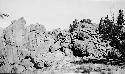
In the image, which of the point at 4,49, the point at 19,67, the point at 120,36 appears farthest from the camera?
the point at 120,36

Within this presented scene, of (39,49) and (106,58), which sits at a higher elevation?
(39,49)

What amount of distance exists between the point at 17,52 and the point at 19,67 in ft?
10.6

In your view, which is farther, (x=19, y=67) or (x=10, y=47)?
(x=10, y=47)

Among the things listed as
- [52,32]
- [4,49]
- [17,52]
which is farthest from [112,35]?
[4,49]

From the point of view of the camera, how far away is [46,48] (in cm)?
3066

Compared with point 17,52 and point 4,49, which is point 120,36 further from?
point 4,49

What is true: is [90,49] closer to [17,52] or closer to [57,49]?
[57,49]

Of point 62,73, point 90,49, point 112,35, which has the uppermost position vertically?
point 112,35

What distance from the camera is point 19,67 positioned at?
26.2 meters

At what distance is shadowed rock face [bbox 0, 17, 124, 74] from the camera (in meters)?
27.2

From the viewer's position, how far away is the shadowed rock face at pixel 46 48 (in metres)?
27.2

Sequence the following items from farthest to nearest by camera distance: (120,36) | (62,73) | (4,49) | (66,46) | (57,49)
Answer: (66,46)
(57,49)
(120,36)
(4,49)
(62,73)

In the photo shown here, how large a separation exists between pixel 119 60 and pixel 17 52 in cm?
1892

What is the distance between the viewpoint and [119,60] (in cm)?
3184
